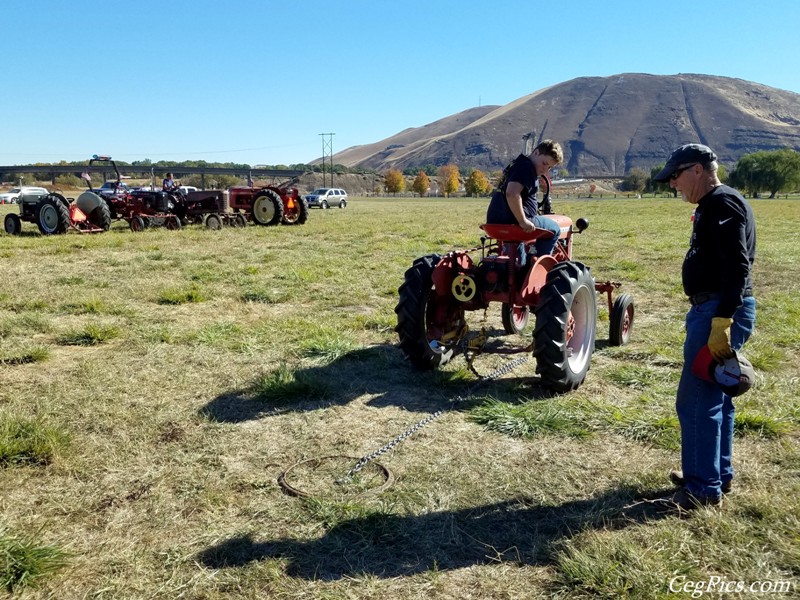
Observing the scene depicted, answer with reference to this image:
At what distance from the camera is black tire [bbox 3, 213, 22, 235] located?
1656 centimetres

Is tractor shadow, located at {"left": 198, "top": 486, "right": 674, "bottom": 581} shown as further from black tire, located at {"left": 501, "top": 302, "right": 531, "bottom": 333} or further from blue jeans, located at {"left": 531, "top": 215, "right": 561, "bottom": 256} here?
black tire, located at {"left": 501, "top": 302, "right": 531, "bottom": 333}

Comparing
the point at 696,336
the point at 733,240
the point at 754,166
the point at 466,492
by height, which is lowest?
the point at 466,492

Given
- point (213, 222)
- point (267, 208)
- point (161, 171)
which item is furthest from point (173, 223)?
point (161, 171)

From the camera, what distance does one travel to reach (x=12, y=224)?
1662 centimetres

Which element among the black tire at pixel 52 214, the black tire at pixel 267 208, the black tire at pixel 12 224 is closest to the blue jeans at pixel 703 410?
the black tire at pixel 52 214

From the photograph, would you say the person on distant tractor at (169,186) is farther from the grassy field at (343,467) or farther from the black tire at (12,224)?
the grassy field at (343,467)

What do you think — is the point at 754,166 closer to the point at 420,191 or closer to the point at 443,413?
the point at 420,191

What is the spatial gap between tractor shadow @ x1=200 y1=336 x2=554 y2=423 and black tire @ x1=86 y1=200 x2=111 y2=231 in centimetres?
1380

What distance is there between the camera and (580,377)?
500 centimetres

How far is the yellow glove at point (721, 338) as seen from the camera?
294 cm

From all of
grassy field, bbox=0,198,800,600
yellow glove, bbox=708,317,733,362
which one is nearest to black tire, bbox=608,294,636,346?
grassy field, bbox=0,198,800,600

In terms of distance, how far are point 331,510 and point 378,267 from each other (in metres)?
8.48

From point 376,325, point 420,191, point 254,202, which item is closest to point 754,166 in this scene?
point 420,191

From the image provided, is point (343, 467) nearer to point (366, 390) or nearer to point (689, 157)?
point (366, 390)
